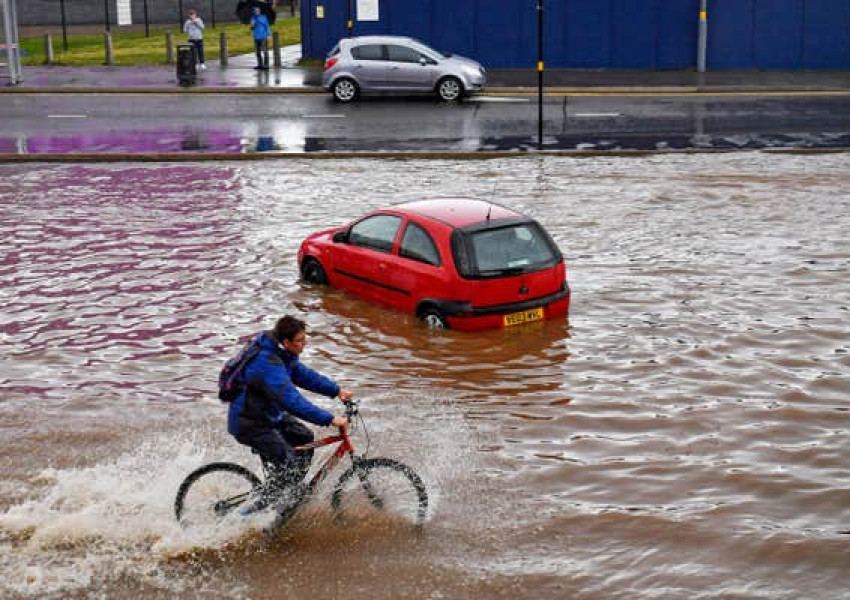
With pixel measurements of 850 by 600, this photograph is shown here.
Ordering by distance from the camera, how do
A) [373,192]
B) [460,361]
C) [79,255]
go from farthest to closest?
[373,192] < [79,255] < [460,361]

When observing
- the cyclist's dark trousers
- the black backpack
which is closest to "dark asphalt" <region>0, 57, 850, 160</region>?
the cyclist's dark trousers

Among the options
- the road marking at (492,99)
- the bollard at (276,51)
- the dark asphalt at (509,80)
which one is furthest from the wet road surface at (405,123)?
the bollard at (276,51)

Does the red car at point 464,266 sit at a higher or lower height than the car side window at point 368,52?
lower

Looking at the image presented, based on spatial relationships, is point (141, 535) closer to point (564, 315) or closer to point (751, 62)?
point (564, 315)

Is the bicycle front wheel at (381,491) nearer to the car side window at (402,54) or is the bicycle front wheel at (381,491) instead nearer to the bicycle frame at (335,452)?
the bicycle frame at (335,452)

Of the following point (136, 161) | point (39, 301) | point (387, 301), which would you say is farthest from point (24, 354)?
point (136, 161)

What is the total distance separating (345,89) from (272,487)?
23.8 m

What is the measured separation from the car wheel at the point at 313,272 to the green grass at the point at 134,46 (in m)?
25.4

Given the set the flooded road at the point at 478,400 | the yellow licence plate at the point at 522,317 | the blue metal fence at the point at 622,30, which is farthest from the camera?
the blue metal fence at the point at 622,30

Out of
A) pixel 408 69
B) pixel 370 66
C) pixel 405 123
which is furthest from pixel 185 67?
pixel 405 123

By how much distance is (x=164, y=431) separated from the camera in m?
11.6

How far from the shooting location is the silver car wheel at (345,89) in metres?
32.1

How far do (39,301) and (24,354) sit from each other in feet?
6.70

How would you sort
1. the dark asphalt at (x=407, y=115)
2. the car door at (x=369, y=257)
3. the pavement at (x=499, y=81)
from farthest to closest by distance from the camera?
1. the pavement at (x=499, y=81)
2. the dark asphalt at (x=407, y=115)
3. the car door at (x=369, y=257)
